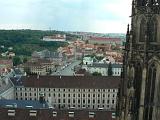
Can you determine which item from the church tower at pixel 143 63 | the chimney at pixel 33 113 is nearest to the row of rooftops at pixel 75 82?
the chimney at pixel 33 113

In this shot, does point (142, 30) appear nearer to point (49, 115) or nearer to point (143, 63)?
point (143, 63)

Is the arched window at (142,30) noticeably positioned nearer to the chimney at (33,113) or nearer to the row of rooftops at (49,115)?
the row of rooftops at (49,115)

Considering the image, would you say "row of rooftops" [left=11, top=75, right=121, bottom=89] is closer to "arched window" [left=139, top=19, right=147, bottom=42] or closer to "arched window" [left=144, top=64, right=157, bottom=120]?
"arched window" [left=144, top=64, right=157, bottom=120]

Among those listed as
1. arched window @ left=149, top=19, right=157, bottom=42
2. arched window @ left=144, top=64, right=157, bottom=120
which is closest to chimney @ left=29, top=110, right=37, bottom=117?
arched window @ left=144, top=64, right=157, bottom=120

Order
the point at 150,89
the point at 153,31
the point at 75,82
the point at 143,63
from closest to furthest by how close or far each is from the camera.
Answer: the point at 153,31 < the point at 143,63 < the point at 150,89 < the point at 75,82

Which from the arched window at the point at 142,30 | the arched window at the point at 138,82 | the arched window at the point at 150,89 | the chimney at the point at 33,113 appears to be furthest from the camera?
the chimney at the point at 33,113

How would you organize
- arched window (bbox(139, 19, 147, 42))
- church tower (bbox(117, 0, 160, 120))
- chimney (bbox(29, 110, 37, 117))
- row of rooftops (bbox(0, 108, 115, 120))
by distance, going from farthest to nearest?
1. chimney (bbox(29, 110, 37, 117))
2. row of rooftops (bbox(0, 108, 115, 120))
3. arched window (bbox(139, 19, 147, 42))
4. church tower (bbox(117, 0, 160, 120))

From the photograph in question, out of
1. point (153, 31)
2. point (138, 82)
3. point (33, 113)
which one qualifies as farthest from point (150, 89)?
point (33, 113)
